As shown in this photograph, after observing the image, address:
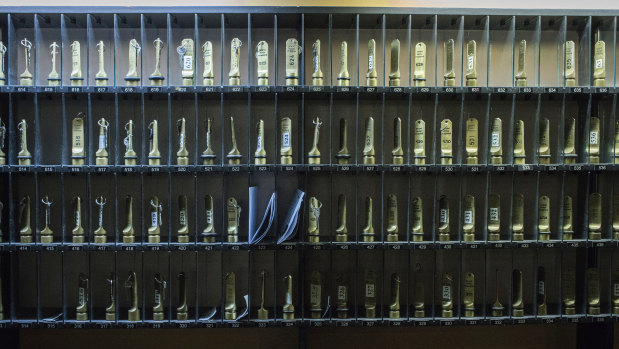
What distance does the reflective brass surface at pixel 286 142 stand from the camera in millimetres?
3234

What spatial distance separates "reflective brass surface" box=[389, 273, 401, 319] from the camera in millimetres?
3270

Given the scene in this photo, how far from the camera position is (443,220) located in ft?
10.8

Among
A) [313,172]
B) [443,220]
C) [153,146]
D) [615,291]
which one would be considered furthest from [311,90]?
[615,291]

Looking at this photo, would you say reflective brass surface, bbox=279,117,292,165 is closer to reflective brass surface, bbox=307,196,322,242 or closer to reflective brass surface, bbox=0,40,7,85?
reflective brass surface, bbox=307,196,322,242

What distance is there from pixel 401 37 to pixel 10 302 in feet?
8.72

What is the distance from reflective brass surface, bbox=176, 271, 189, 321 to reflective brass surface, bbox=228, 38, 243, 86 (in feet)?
3.58

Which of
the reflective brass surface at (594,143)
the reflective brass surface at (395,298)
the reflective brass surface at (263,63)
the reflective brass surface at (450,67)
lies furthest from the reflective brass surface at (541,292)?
the reflective brass surface at (263,63)

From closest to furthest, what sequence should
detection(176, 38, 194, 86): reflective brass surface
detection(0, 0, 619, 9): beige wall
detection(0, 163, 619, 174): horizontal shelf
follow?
detection(0, 163, 619, 174): horizontal shelf < detection(176, 38, 194, 86): reflective brass surface < detection(0, 0, 619, 9): beige wall

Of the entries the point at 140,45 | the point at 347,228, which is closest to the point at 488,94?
the point at 347,228

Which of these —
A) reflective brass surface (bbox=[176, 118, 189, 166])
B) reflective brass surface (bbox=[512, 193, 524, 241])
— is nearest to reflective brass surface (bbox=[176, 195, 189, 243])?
reflective brass surface (bbox=[176, 118, 189, 166])

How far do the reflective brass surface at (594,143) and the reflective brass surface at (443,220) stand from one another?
813 millimetres

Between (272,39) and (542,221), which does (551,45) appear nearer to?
(542,221)

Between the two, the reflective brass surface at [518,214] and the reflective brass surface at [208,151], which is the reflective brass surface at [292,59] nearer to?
the reflective brass surface at [208,151]

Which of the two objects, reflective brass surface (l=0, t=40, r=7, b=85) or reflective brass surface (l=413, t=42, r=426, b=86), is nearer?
reflective brass surface (l=0, t=40, r=7, b=85)
